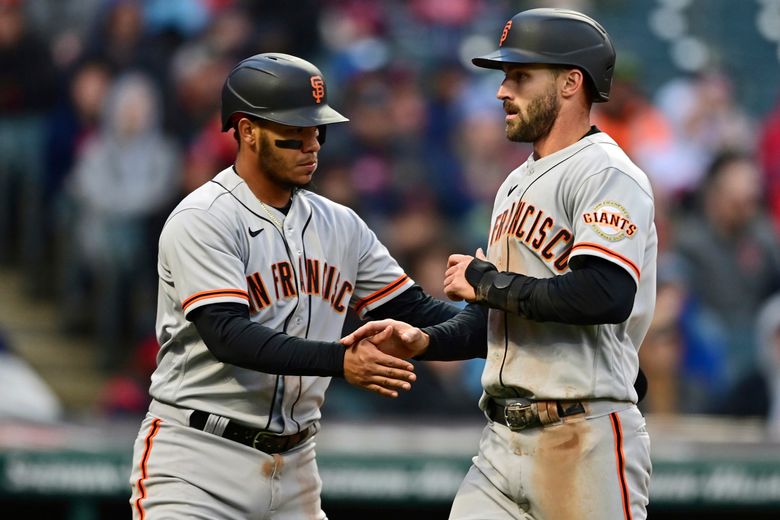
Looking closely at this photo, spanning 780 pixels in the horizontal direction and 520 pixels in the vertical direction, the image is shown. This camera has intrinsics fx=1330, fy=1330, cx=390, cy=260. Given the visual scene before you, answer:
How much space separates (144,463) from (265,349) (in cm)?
54

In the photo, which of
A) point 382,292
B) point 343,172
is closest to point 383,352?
point 382,292

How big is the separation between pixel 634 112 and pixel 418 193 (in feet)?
5.52

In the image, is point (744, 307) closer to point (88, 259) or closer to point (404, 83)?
point (404, 83)

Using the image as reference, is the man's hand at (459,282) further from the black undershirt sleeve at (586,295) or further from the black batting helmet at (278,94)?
the black batting helmet at (278,94)

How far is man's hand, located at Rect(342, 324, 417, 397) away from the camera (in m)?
3.51

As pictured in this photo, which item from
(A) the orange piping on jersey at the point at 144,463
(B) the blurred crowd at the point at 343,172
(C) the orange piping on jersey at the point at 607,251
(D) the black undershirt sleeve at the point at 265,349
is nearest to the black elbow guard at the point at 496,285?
(C) the orange piping on jersey at the point at 607,251

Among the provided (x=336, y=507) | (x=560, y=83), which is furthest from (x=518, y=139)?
(x=336, y=507)

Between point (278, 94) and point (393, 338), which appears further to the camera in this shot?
point (278, 94)

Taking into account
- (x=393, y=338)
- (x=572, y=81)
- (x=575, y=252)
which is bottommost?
(x=393, y=338)

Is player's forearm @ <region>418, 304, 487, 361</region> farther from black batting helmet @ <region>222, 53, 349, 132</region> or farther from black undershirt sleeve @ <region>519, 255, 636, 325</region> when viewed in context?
black batting helmet @ <region>222, 53, 349, 132</region>

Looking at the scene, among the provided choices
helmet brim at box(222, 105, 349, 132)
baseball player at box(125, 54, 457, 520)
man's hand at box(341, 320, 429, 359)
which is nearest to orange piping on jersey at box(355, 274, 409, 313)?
baseball player at box(125, 54, 457, 520)

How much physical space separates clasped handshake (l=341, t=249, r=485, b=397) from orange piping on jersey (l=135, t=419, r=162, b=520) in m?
0.62

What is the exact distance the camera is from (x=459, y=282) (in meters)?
3.51

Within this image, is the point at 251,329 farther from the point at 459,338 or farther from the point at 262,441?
the point at 459,338
